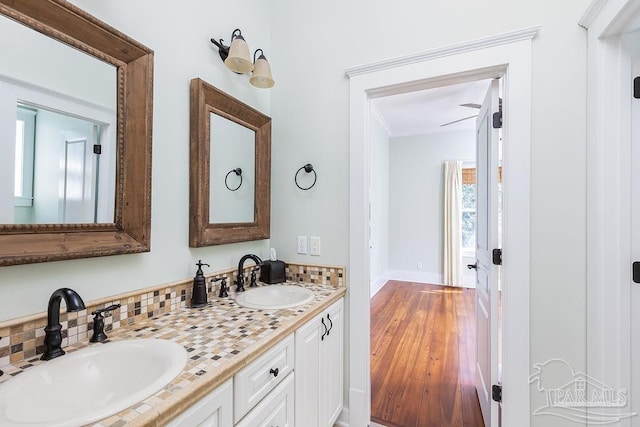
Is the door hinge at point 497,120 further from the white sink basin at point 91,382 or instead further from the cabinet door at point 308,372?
the white sink basin at point 91,382

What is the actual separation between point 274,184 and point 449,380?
2014mm

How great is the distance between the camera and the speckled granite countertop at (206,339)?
664 mm

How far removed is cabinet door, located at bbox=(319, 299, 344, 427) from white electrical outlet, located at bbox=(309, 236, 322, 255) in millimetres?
345

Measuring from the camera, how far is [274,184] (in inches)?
79.7

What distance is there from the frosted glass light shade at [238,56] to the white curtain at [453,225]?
14.4 feet

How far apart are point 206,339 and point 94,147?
80cm

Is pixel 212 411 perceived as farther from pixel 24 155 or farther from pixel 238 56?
pixel 238 56

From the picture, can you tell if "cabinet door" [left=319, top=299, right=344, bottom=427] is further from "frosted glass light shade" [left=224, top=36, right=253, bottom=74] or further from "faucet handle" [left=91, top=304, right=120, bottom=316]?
"frosted glass light shade" [left=224, top=36, right=253, bottom=74]

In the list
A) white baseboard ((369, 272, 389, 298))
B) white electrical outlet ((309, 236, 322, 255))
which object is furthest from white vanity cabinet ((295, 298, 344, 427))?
white baseboard ((369, 272, 389, 298))

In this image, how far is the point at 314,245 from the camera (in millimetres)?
1897

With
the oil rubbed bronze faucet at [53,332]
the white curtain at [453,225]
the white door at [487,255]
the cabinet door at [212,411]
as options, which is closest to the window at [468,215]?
the white curtain at [453,225]

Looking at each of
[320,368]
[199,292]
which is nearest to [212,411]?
[199,292]

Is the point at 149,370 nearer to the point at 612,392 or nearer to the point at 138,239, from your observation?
the point at 138,239

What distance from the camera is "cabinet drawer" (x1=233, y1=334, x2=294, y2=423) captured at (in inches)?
35.7
